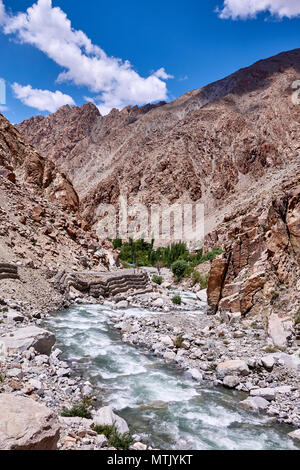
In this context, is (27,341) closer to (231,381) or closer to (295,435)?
(231,381)

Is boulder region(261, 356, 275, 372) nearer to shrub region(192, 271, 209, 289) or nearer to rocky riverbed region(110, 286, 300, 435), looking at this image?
rocky riverbed region(110, 286, 300, 435)

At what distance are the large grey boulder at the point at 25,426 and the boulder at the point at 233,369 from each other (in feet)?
20.0

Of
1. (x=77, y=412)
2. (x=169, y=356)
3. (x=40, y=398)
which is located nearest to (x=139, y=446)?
(x=77, y=412)

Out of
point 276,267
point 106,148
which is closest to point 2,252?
point 276,267

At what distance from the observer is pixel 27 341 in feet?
28.4

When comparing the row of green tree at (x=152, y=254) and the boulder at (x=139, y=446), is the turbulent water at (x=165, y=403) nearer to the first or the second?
the boulder at (x=139, y=446)

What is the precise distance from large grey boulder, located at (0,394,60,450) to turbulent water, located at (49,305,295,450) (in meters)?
2.71

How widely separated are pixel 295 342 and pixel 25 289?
43.3 feet

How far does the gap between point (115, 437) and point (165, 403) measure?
2.77 m

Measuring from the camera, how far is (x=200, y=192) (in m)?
92.4

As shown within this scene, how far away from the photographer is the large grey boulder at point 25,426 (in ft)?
11.9

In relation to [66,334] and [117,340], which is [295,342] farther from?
[66,334]

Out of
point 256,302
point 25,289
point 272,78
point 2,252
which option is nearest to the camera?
point 256,302

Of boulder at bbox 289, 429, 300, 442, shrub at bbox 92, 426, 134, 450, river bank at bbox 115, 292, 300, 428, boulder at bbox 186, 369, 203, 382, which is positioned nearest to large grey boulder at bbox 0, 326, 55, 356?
shrub at bbox 92, 426, 134, 450
